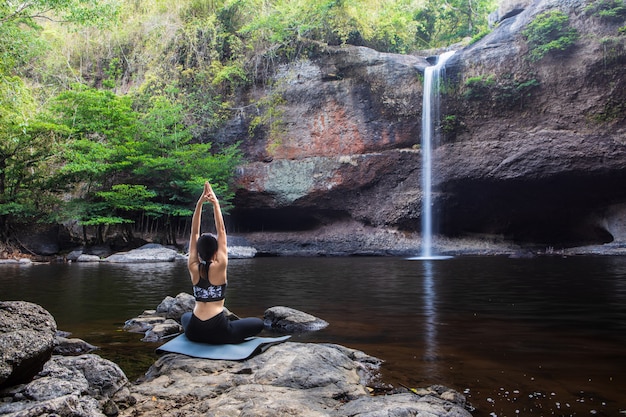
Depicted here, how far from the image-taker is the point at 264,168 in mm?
24375

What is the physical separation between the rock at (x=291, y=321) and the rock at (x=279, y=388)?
156 cm

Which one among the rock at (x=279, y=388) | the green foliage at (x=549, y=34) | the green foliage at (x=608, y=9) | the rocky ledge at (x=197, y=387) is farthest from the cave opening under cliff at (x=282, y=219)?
the rocky ledge at (x=197, y=387)

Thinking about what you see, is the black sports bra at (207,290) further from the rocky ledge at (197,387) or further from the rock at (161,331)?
the rock at (161,331)

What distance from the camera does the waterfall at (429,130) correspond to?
874 inches

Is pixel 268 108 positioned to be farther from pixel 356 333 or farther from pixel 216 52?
pixel 356 333

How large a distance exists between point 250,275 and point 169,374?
9083mm

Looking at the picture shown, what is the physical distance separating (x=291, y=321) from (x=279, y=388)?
258 centimetres

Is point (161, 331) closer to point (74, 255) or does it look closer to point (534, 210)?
point (74, 255)

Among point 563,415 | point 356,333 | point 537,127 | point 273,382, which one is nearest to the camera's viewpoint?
point 563,415

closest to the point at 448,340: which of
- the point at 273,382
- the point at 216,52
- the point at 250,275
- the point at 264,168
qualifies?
the point at 273,382

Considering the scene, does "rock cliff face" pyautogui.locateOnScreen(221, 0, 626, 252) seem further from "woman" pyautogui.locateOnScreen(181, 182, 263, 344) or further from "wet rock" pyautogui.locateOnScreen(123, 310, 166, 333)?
"woman" pyautogui.locateOnScreen(181, 182, 263, 344)

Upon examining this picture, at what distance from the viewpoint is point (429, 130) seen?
22516 millimetres

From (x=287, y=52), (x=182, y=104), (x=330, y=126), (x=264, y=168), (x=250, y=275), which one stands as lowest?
(x=250, y=275)

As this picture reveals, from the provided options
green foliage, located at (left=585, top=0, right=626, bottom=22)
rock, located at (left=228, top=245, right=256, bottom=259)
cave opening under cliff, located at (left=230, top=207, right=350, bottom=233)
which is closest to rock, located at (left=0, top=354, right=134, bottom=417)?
rock, located at (left=228, top=245, right=256, bottom=259)
